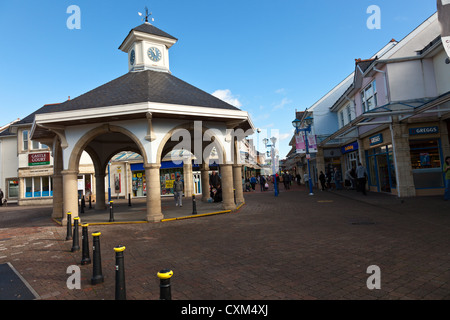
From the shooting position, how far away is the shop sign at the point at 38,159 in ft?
90.3

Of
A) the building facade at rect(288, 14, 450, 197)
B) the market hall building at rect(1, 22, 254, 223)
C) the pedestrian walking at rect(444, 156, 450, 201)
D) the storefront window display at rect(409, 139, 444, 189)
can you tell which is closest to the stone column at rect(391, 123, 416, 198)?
the building facade at rect(288, 14, 450, 197)

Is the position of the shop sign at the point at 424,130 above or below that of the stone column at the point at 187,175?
above

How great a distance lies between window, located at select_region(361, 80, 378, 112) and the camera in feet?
50.5

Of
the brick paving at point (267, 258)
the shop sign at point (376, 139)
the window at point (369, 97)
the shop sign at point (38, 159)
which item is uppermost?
the window at point (369, 97)

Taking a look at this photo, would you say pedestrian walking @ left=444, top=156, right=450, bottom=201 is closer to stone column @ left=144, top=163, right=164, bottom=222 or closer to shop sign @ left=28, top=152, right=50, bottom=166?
stone column @ left=144, top=163, right=164, bottom=222

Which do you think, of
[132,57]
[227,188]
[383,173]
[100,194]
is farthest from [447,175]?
[100,194]

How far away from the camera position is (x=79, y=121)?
10.6 m

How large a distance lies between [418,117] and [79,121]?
15869 millimetres

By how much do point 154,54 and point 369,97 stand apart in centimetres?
1326

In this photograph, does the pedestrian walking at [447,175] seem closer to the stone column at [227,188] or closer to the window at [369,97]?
the window at [369,97]

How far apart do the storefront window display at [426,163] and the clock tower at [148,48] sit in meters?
14.2

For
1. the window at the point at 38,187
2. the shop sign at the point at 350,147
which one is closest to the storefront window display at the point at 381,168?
the shop sign at the point at 350,147

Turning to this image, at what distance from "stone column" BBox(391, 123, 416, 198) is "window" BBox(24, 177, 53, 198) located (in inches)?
1228
